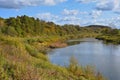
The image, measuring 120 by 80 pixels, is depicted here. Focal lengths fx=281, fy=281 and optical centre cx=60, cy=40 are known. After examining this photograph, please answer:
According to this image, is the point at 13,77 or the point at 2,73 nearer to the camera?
the point at 2,73

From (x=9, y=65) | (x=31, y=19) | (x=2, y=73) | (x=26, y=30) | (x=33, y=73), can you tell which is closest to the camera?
(x=2, y=73)

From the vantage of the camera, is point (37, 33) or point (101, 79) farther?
point (37, 33)

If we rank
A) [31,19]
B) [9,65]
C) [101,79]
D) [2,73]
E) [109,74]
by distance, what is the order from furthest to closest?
[31,19]
[109,74]
[101,79]
[9,65]
[2,73]

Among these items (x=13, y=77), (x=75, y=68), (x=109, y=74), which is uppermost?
(x=13, y=77)

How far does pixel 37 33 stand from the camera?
8981 cm

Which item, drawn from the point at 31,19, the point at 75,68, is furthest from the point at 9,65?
the point at 31,19

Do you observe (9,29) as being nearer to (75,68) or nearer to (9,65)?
(75,68)

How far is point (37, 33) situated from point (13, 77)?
83317 millimetres

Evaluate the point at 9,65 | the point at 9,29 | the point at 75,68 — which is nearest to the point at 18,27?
the point at 9,29

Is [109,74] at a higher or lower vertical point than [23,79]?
lower

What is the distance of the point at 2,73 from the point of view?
6.32m

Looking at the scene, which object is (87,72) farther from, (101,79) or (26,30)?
(26,30)

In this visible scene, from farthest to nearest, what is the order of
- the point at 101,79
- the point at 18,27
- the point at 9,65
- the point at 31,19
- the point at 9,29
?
the point at 31,19, the point at 18,27, the point at 9,29, the point at 101,79, the point at 9,65

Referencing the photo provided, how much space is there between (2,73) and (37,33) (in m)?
83.7
